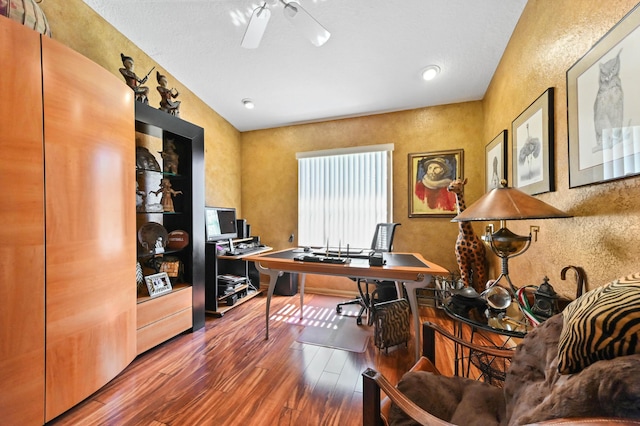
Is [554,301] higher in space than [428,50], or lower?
lower

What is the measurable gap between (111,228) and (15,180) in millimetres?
541

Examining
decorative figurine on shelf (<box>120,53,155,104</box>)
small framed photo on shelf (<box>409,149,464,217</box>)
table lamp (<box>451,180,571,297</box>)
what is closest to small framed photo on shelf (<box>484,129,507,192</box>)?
small framed photo on shelf (<box>409,149,464,217</box>)

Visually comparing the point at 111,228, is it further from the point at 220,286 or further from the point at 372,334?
the point at 372,334

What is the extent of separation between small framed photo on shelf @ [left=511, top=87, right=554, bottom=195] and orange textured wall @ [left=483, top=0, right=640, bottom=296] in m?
0.05

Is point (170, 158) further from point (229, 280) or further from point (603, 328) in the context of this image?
point (603, 328)

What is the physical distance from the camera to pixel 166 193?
236 cm

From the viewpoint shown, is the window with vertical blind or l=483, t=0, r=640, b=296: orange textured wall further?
the window with vertical blind

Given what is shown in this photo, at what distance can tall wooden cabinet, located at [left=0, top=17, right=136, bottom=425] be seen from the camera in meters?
1.21

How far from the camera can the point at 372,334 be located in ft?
8.00

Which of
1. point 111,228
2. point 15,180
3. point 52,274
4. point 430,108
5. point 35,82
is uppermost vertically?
point 430,108

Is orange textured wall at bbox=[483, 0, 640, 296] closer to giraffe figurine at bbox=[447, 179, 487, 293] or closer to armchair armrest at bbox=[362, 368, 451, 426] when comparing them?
giraffe figurine at bbox=[447, 179, 487, 293]

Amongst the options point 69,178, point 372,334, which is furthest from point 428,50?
point 69,178

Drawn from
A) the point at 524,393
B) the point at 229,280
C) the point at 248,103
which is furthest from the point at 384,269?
the point at 248,103

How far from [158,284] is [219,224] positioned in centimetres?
110
